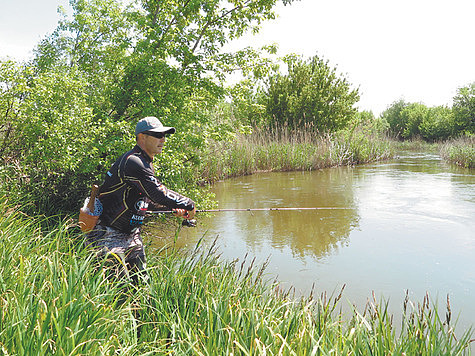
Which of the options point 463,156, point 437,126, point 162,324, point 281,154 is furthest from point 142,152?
point 437,126

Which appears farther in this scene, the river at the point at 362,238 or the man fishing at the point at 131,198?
the river at the point at 362,238

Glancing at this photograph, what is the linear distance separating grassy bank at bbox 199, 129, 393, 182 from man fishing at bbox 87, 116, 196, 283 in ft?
29.7

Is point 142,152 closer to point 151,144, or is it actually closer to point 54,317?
point 151,144

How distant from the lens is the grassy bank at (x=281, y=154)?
46.1ft

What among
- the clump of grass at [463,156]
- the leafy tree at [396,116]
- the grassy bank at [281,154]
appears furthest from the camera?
the leafy tree at [396,116]

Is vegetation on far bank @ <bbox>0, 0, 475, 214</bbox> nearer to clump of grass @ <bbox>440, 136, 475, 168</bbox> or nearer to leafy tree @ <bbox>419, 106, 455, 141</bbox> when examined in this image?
clump of grass @ <bbox>440, 136, 475, 168</bbox>

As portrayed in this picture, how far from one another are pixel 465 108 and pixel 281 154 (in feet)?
90.0

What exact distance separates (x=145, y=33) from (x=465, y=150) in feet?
62.3

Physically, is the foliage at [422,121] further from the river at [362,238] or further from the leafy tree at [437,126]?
the river at [362,238]

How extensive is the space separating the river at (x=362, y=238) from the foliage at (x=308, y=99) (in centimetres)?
1207

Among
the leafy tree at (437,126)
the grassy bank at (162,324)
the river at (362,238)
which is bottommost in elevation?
the river at (362,238)

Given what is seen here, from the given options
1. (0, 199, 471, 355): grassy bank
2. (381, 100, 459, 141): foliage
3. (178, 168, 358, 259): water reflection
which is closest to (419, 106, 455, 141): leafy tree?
(381, 100, 459, 141): foliage

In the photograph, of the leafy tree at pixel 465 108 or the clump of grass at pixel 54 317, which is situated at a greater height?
the leafy tree at pixel 465 108

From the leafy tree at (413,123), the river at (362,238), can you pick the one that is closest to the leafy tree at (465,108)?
the leafy tree at (413,123)
